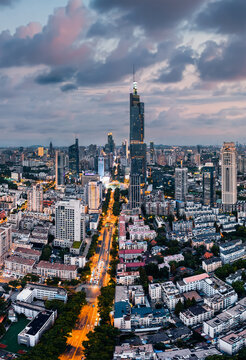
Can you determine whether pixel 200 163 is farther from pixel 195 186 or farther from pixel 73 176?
pixel 73 176

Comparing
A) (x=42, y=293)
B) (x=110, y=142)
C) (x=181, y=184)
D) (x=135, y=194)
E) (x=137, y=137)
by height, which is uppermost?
(x=110, y=142)

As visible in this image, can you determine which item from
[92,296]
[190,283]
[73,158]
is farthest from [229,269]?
[73,158]

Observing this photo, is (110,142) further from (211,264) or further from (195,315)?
(195,315)

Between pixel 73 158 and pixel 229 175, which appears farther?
pixel 73 158

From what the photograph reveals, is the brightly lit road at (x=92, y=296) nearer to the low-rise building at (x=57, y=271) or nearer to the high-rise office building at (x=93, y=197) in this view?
the low-rise building at (x=57, y=271)

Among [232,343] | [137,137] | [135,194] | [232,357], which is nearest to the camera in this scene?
[232,357]

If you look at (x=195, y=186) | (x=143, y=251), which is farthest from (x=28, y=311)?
(x=195, y=186)
